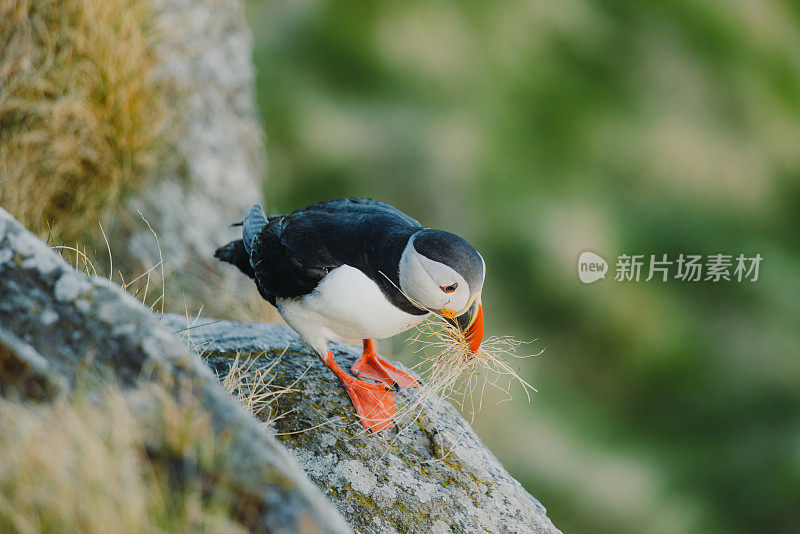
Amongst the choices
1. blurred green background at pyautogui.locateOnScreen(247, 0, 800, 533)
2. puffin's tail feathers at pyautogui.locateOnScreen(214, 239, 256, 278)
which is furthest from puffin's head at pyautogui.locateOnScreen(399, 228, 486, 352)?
blurred green background at pyautogui.locateOnScreen(247, 0, 800, 533)

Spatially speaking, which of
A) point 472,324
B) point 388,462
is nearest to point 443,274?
point 472,324

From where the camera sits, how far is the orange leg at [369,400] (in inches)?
94.7

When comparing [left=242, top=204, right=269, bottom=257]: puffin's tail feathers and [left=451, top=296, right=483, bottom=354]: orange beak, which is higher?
[left=451, top=296, right=483, bottom=354]: orange beak

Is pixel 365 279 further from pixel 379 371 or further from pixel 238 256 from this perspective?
pixel 238 256

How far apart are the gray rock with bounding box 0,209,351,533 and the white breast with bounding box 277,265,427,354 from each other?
958mm

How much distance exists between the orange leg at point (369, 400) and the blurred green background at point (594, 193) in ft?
13.3

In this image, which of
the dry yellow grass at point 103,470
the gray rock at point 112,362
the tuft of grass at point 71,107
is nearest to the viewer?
the dry yellow grass at point 103,470

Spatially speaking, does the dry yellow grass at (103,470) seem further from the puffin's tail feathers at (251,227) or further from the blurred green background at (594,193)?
the blurred green background at (594,193)

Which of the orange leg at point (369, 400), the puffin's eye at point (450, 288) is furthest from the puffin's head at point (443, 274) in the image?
the orange leg at point (369, 400)

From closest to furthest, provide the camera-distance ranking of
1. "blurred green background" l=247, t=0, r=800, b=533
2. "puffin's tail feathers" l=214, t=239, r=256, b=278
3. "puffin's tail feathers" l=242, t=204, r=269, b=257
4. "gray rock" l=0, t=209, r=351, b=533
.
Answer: "gray rock" l=0, t=209, r=351, b=533 < "puffin's tail feathers" l=242, t=204, r=269, b=257 < "puffin's tail feathers" l=214, t=239, r=256, b=278 < "blurred green background" l=247, t=0, r=800, b=533

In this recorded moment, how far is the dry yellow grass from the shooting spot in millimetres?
1184

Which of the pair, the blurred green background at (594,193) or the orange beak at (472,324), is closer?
the orange beak at (472,324)

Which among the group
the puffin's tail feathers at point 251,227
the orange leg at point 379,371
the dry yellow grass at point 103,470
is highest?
the puffin's tail feathers at point 251,227

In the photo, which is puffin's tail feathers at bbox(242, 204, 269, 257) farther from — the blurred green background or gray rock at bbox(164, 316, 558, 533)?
the blurred green background
